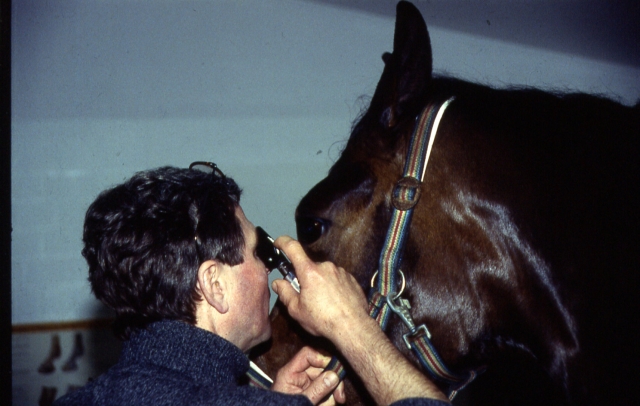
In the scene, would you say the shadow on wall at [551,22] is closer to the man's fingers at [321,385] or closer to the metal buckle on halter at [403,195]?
the metal buckle on halter at [403,195]

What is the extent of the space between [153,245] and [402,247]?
45 cm

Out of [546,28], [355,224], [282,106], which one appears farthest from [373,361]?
[546,28]

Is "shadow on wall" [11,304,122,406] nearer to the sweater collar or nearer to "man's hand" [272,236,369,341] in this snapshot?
the sweater collar

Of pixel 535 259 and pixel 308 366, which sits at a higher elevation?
pixel 535 259

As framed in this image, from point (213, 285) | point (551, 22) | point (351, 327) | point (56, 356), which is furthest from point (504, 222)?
point (551, 22)

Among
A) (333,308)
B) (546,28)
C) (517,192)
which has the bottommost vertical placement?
(333,308)

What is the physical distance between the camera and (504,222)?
886 mm

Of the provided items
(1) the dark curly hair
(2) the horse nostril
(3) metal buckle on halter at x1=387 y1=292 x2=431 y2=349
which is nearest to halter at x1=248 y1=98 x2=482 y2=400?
(3) metal buckle on halter at x1=387 y1=292 x2=431 y2=349

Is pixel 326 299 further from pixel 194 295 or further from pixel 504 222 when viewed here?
pixel 504 222

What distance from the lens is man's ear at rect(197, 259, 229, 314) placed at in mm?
890

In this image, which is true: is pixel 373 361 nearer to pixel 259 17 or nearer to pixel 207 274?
pixel 207 274

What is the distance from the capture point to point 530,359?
3.05 ft

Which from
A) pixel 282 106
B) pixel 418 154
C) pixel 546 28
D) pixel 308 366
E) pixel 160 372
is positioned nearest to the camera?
pixel 160 372
